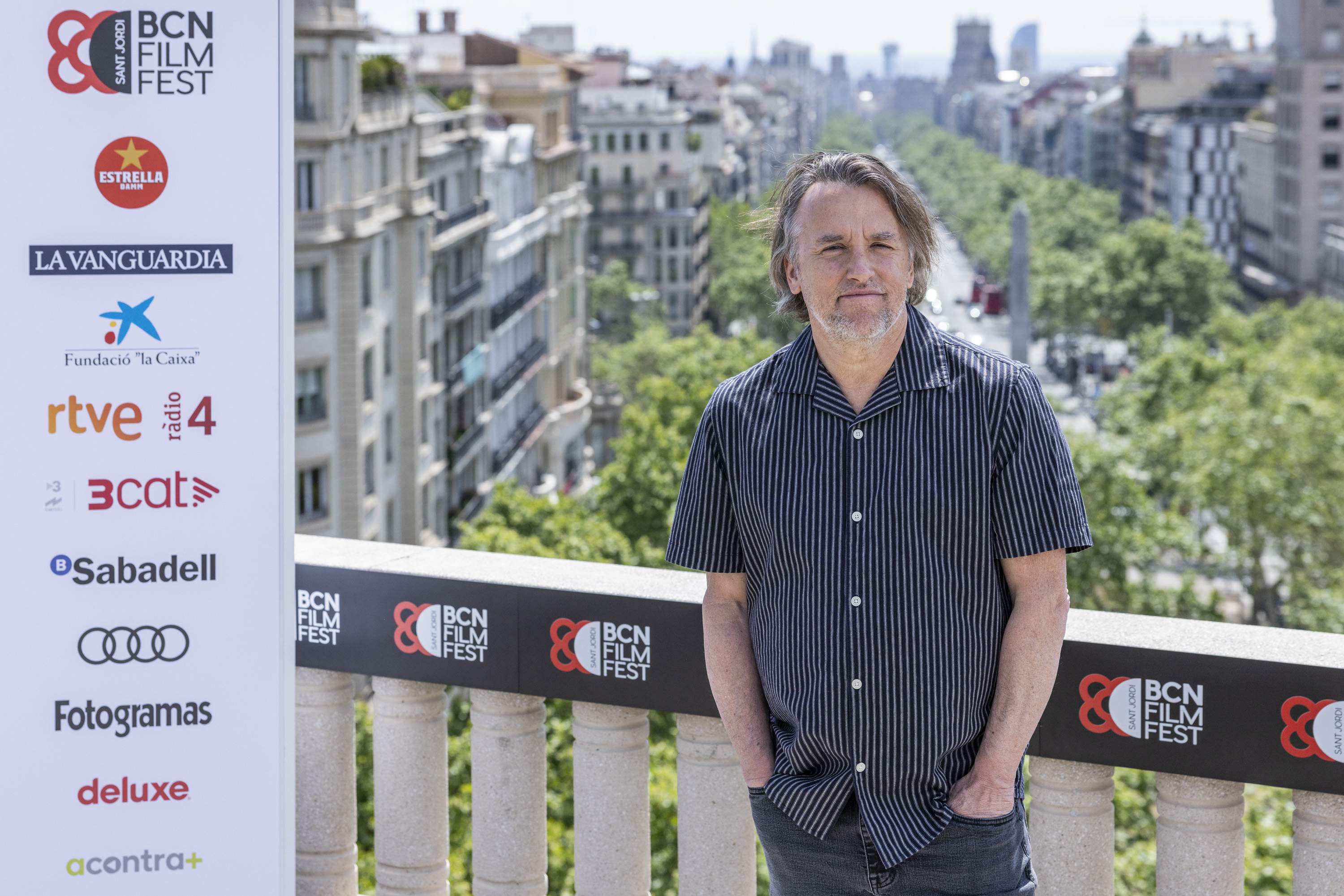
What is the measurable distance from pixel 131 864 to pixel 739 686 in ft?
6.01

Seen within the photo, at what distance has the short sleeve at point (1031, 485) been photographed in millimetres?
3406

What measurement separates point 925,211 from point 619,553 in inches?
1247

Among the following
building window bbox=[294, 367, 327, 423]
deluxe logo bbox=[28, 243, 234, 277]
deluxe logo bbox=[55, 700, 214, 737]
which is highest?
deluxe logo bbox=[28, 243, 234, 277]

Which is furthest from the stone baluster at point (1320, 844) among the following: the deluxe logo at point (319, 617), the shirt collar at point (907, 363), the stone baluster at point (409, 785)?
the deluxe logo at point (319, 617)

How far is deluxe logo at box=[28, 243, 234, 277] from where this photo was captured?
14.1ft

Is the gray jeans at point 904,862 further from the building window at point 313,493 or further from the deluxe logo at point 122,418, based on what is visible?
the building window at point 313,493

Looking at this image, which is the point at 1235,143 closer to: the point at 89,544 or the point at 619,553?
the point at 619,553

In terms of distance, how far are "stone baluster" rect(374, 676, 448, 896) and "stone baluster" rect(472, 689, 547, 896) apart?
146 millimetres

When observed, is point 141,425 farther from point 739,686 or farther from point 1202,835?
point 1202,835

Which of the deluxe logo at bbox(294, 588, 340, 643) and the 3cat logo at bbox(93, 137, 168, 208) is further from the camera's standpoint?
the deluxe logo at bbox(294, 588, 340, 643)

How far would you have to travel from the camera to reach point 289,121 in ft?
14.2

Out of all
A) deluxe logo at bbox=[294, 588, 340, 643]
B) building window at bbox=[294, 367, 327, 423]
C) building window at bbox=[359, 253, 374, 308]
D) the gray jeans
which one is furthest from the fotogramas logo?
building window at bbox=[359, 253, 374, 308]

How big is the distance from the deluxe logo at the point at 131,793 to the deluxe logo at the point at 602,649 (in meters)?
1.06

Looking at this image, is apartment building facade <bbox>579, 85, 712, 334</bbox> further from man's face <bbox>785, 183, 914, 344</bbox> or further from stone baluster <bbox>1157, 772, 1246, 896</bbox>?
man's face <bbox>785, 183, 914, 344</bbox>
